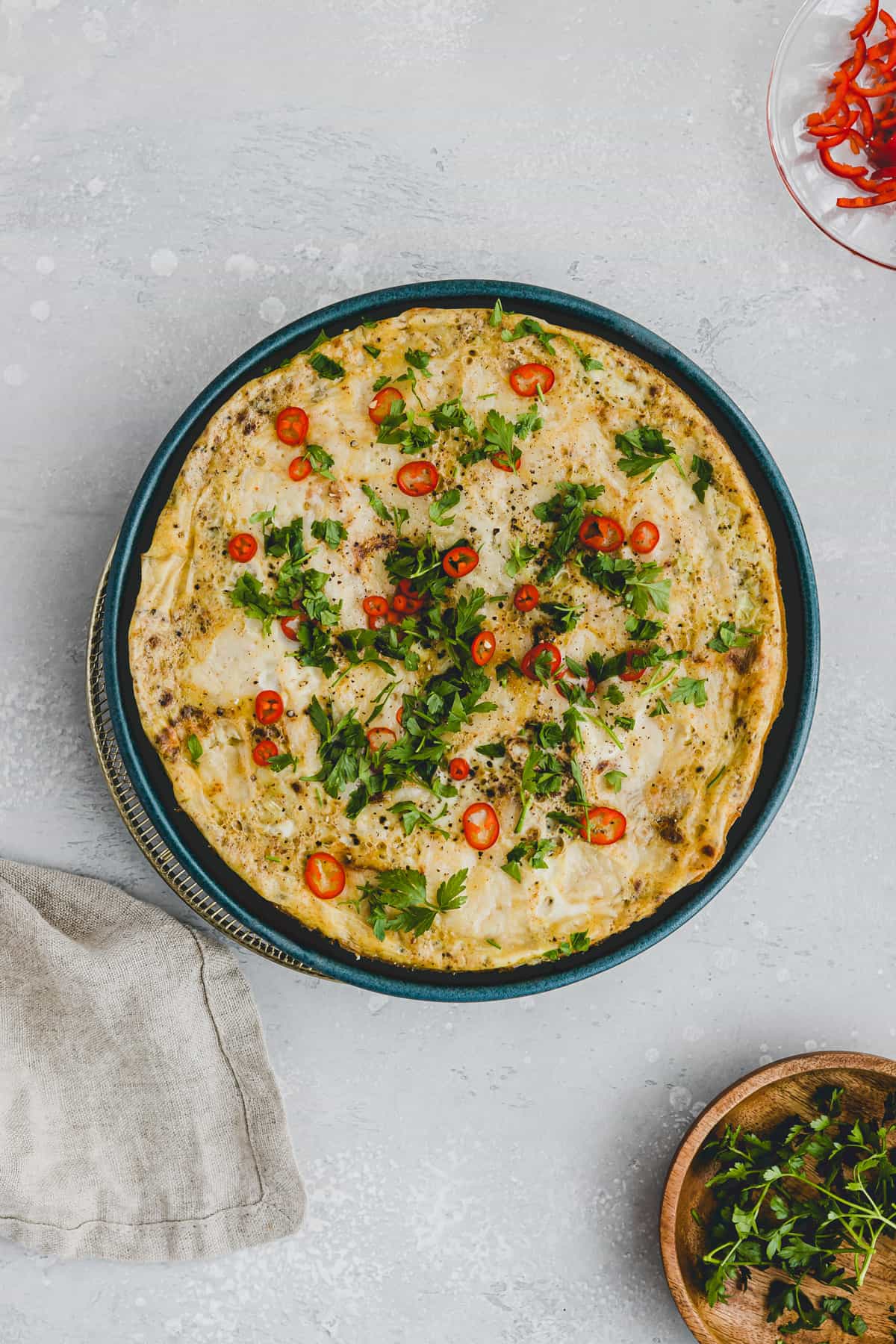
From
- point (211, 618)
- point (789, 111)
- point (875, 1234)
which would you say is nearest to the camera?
point (211, 618)

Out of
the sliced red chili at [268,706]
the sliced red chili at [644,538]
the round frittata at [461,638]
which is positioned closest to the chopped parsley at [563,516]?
the round frittata at [461,638]

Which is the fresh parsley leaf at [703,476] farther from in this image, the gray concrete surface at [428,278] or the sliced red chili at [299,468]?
the sliced red chili at [299,468]

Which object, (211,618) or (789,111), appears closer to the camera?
(211,618)

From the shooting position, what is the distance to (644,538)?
118 inches

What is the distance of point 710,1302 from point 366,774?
2.07 metres

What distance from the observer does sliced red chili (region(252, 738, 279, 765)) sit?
9.82 feet

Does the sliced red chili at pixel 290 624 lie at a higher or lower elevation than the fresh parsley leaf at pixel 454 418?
lower

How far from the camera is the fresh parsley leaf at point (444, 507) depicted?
3.05 m

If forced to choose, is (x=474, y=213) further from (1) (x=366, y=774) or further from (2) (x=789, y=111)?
(1) (x=366, y=774)

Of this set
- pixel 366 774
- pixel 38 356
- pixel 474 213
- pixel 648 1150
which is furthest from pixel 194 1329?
pixel 474 213

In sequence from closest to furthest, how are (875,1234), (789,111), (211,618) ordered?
(211,618) < (875,1234) < (789,111)

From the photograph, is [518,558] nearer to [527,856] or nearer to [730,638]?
[730,638]

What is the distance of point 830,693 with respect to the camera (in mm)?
3701

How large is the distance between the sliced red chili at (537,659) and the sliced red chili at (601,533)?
30 centimetres
